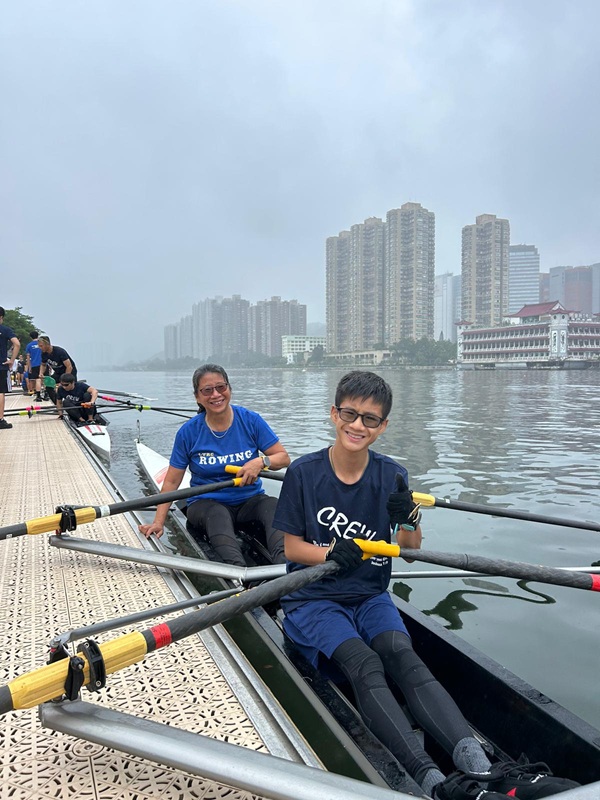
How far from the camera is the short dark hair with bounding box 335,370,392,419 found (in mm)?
2412

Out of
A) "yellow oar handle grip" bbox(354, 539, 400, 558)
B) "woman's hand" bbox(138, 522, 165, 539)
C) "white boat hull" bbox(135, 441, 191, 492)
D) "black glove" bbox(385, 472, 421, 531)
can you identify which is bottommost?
"white boat hull" bbox(135, 441, 191, 492)

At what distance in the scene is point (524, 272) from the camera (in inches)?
6777

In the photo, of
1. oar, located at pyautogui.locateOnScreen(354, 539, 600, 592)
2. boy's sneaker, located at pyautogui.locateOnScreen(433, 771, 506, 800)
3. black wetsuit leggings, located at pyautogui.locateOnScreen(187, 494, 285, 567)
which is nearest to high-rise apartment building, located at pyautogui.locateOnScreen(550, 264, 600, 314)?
black wetsuit leggings, located at pyautogui.locateOnScreen(187, 494, 285, 567)

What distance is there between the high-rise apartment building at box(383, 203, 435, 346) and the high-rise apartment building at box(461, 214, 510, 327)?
11.8 metres

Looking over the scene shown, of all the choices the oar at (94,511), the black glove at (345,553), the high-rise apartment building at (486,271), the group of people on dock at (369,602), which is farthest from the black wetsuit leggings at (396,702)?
the high-rise apartment building at (486,271)

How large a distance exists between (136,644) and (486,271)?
120 metres

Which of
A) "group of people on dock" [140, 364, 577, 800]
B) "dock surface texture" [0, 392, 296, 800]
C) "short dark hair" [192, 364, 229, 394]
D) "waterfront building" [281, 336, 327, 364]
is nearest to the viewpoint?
"dock surface texture" [0, 392, 296, 800]

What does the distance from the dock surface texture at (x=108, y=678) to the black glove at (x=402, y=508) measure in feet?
3.08

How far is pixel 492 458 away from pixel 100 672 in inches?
381

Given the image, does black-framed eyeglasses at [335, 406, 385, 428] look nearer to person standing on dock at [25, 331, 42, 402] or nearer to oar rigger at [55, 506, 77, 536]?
oar rigger at [55, 506, 77, 536]

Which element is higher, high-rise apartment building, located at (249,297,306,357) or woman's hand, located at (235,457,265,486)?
high-rise apartment building, located at (249,297,306,357)

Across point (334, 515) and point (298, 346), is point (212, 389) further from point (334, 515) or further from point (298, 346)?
point (298, 346)

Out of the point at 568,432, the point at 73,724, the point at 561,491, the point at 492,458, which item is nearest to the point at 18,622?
the point at 73,724

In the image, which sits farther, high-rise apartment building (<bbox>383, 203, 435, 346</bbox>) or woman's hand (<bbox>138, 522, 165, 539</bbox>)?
high-rise apartment building (<bbox>383, 203, 435, 346</bbox>)
